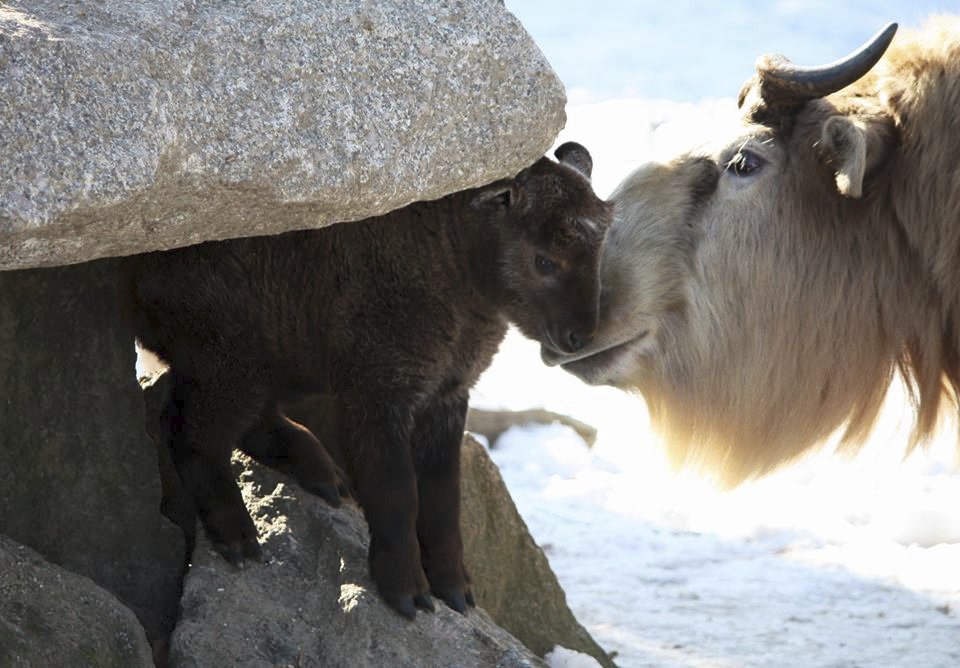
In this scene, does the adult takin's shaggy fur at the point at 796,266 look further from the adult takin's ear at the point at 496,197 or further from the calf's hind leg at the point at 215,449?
the calf's hind leg at the point at 215,449

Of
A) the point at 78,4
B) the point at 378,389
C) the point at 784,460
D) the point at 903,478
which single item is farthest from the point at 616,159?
the point at 78,4

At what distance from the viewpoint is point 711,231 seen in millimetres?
3902

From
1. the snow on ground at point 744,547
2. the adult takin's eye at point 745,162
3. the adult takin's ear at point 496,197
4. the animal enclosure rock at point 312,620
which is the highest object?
the adult takin's eye at point 745,162

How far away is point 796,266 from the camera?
393 centimetres

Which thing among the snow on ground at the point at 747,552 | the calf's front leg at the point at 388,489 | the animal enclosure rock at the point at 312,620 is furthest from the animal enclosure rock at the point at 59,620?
the snow on ground at the point at 747,552

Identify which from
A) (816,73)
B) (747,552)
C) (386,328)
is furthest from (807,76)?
(747,552)

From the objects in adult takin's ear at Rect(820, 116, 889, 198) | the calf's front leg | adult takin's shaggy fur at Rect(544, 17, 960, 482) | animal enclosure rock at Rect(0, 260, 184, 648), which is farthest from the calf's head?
animal enclosure rock at Rect(0, 260, 184, 648)

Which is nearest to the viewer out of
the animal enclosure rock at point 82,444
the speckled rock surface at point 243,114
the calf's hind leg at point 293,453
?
the speckled rock surface at point 243,114

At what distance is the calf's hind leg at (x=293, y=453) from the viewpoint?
4.00 metres

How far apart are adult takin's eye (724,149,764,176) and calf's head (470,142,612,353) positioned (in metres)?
0.40

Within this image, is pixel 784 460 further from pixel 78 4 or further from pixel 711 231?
pixel 78 4

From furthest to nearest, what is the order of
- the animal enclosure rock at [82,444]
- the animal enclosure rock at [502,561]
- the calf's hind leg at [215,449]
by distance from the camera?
the animal enclosure rock at [502,561], the calf's hind leg at [215,449], the animal enclosure rock at [82,444]

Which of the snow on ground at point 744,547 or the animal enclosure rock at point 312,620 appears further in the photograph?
the snow on ground at point 744,547

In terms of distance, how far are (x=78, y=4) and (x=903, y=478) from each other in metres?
5.17
